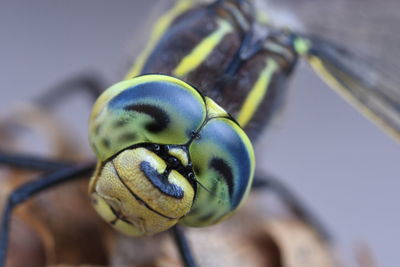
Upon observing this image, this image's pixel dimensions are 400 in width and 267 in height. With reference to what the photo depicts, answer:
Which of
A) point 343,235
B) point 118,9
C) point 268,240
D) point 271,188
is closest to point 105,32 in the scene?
point 118,9

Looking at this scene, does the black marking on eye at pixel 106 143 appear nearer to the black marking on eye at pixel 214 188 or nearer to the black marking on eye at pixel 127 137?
the black marking on eye at pixel 127 137

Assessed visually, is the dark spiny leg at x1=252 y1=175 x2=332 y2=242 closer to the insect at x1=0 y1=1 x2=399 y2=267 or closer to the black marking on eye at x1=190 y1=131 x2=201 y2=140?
the insect at x1=0 y1=1 x2=399 y2=267

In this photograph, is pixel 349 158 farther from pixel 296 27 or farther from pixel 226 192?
pixel 226 192

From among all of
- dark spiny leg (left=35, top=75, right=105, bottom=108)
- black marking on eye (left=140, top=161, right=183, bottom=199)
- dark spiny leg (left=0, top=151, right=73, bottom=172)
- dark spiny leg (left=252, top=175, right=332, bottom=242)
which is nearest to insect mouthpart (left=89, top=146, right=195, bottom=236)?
black marking on eye (left=140, top=161, right=183, bottom=199)

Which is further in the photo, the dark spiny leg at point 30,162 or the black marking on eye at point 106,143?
the dark spiny leg at point 30,162

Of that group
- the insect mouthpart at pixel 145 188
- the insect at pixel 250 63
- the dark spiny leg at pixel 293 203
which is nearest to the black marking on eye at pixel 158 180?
the insect mouthpart at pixel 145 188

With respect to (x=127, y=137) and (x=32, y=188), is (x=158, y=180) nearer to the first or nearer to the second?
(x=127, y=137)
